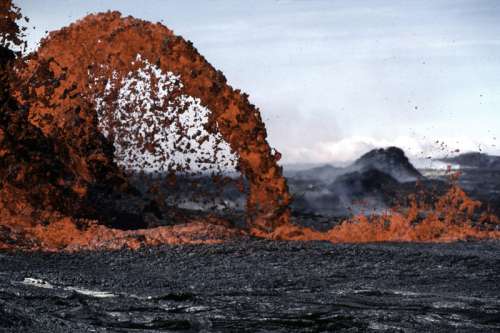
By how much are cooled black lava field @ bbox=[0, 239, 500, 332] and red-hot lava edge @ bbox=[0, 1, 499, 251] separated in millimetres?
1403

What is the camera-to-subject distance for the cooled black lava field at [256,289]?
6.90 meters

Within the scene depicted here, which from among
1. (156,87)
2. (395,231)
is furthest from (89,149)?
(395,231)

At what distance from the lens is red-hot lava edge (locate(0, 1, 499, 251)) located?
44.2 ft

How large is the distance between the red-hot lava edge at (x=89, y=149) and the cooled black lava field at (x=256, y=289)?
140cm

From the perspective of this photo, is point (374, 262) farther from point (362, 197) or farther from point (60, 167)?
point (362, 197)

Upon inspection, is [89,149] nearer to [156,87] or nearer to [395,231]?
[156,87]

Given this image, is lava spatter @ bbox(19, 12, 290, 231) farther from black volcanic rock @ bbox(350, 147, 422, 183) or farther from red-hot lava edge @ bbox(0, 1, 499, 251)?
black volcanic rock @ bbox(350, 147, 422, 183)

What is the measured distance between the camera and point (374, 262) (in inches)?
414

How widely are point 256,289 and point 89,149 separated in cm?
924

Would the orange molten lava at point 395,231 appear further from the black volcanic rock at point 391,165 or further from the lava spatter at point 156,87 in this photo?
the black volcanic rock at point 391,165

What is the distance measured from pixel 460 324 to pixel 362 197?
16.8 meters

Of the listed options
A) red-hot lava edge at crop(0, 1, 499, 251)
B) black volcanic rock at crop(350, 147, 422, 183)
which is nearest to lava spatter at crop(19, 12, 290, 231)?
red-hot lava edge at crop(0, 1, 499, 251)

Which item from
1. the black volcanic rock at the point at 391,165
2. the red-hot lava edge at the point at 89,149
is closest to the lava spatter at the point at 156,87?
the red-hot lava edge at the point at 89,149

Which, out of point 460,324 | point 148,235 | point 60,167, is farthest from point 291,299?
point 60,167
